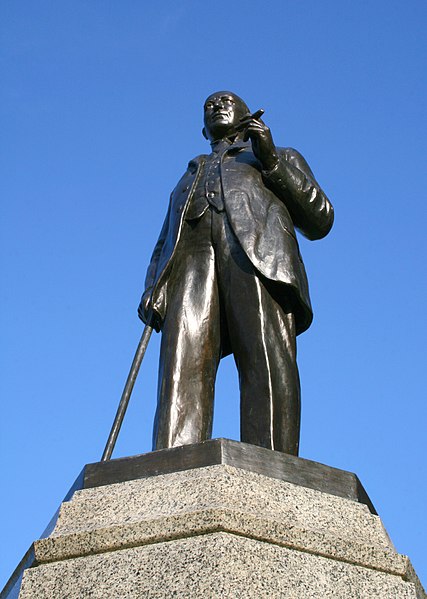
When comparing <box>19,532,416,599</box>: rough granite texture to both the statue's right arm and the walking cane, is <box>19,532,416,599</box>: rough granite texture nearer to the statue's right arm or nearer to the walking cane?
the walking cane

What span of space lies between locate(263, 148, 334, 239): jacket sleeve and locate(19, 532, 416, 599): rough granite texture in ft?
9.16

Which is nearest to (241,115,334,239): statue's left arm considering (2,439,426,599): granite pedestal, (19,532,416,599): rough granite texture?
(2,439,426,599): granite pedestal

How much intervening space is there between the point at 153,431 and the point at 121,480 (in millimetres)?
862

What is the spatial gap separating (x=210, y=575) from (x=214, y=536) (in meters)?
0.20

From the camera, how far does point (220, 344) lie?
6.75m

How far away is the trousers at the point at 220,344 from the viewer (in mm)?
6297

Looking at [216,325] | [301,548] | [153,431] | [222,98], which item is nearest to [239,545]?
[301,548]

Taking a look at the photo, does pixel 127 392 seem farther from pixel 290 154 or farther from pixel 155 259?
pixel 290 154

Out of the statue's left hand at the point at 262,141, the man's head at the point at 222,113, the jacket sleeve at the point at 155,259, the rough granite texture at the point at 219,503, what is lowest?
the rough granite texture at the point at 219,503

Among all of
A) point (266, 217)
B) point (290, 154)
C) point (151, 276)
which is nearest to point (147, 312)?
point (151, 276)

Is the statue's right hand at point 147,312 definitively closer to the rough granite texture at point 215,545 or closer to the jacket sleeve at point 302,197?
the jacket sleeve at point 302,197

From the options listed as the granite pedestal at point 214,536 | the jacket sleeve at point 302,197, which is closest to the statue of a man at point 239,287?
the jacket sleeve at point 302,197

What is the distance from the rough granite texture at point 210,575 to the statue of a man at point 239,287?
1231 mm

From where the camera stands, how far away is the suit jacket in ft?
22.0
